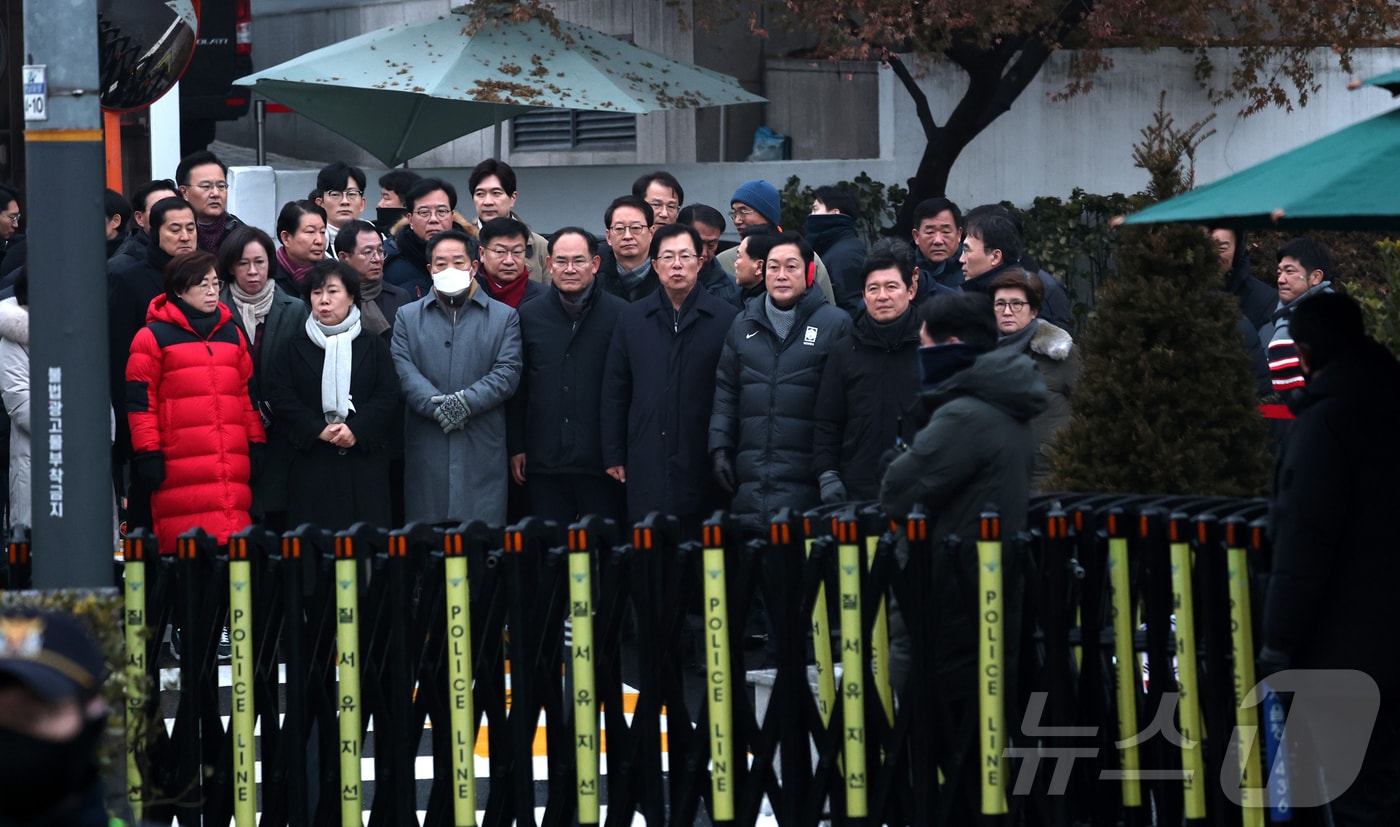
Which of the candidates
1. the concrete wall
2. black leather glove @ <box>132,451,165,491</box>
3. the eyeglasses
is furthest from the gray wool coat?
the concrete wall

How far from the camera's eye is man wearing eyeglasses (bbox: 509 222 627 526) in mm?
9273

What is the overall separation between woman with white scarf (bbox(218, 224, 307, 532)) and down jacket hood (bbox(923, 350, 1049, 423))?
398 centimetres

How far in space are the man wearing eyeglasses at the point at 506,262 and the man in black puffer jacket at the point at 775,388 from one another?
4.21 feet

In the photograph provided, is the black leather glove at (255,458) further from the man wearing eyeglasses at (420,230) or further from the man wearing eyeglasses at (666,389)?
the man wearing eyeglasses at (420,230)

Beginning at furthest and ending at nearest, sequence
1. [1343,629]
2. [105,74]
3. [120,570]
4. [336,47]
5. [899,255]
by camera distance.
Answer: [336,47]
[105,74]
[899,255]
[120,570]
[1343,629]

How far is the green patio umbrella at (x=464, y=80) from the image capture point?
12.9 meters

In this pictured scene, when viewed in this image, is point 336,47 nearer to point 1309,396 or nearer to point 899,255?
point 899,255

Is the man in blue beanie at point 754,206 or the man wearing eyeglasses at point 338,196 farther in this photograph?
the man wearing eyeglasses at point 338,196

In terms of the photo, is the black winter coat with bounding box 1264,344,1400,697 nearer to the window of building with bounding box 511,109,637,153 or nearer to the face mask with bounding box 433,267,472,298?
the face mask with bounding box 433,267,472,298

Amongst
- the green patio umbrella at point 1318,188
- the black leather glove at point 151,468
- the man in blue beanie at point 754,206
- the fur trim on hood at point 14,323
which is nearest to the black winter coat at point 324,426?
the black leather glove at point 151,468

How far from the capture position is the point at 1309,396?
17.9 ft

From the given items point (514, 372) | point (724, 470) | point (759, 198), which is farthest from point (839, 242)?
point (514, 372)

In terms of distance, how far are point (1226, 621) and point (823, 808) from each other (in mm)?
1345

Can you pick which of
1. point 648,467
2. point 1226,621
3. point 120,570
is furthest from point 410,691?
point 648,467
